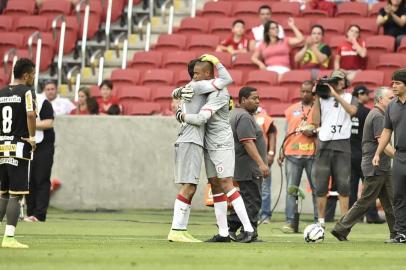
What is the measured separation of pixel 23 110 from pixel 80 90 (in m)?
8.89

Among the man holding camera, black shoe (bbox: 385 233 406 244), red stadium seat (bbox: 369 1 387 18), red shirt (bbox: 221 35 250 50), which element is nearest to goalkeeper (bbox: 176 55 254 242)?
black shoe (bbox: 385 233 406 244)

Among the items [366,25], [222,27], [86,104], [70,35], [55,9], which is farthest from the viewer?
[55,9]

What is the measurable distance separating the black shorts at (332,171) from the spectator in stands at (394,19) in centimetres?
615

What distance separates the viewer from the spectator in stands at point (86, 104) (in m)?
22.6

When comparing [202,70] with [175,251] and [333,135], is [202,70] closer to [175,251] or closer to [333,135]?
[175,251]

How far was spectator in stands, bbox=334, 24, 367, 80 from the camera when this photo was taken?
912 inches

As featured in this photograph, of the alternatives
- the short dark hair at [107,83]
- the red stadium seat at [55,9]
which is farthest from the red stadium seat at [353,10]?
the red stadium seat at [55,9]

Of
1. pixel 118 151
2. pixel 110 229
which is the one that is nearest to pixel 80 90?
pixel 118 151

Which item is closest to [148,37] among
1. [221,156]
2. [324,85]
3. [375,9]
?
[375,9]

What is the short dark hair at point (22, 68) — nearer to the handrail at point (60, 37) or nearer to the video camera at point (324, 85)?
the video camera at point (324, 85)

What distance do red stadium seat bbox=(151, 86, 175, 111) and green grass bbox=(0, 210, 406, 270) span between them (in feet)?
18.5

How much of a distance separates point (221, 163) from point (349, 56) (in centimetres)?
935

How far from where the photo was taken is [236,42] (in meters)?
24.7

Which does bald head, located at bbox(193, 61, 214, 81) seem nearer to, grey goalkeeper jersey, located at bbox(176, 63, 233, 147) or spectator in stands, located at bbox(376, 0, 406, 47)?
grey goalkeeper jersey, located at bbox(176, 63, 233, 147)
